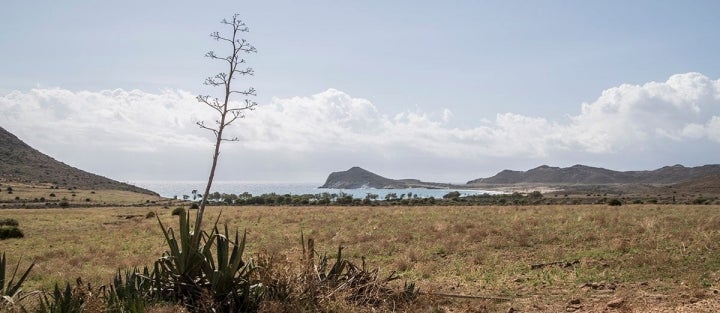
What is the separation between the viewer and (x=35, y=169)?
120 m

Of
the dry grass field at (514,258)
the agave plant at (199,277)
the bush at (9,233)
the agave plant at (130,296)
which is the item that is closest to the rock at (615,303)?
the dry grass field at (514,258)

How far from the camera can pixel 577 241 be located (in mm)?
17141

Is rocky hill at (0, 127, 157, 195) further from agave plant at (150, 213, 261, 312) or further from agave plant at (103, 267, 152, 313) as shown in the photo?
agave plant at (150, 213, 261, 312)

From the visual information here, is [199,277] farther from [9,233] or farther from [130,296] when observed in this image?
[9,233]

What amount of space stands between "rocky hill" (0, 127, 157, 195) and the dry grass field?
102096 mm

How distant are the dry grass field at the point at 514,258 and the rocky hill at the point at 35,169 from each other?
102 metres

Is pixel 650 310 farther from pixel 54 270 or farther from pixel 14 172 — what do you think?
pixel 14 172

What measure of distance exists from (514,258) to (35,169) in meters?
133

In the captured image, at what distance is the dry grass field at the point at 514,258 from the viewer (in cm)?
949

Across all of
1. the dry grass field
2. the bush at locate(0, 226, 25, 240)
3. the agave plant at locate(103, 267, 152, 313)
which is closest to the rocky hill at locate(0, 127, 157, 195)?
the bush at locate(0, 226, 25, 240)

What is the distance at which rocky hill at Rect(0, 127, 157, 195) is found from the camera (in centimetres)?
11301

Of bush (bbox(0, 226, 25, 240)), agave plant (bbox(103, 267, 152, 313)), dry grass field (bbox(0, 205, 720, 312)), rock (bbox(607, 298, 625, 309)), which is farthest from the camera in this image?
bush (bbox(0, 226, 25, 240))

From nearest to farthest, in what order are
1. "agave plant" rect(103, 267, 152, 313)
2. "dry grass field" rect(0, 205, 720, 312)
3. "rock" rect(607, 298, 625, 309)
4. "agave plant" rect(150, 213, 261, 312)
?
1. "agave plant" rect(103, 267, 152, 313)
2. "agave plant" rect(150, 213, 261, 312)
3. "rock" rect(607, 298, 625, 309)
4. "dry grass field" rect(0, 205, 720, 312)

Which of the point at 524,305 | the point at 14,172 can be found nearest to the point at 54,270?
the point at 524,305
